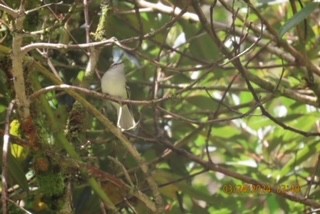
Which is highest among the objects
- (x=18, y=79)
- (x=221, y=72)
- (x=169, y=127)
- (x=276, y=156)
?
(x=18, y=79)

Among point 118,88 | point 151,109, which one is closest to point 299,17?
point 118,88

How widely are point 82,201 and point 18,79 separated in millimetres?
593

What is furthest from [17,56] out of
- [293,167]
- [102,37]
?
[293,167]

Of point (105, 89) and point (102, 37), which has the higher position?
point (102, 37)

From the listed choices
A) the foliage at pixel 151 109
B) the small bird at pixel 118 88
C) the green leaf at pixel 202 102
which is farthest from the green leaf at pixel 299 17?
the green leaf at pixel 202 102

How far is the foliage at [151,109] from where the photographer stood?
49.3 inches

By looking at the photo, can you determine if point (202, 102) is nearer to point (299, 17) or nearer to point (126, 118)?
point (126, 118)

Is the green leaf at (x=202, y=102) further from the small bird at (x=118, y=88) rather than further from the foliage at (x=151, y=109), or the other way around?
the small bird at (x=118, y=88)

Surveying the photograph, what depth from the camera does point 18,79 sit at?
1.11m

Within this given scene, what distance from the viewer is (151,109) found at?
1880 millimetres

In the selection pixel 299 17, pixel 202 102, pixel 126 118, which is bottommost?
pixel 202 102

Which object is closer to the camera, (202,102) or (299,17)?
(299,17)

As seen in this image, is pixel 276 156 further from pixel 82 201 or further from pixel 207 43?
pixel 82 201

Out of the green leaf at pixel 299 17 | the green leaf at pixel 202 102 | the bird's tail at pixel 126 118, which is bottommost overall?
the green leaf at pixel 202 102
